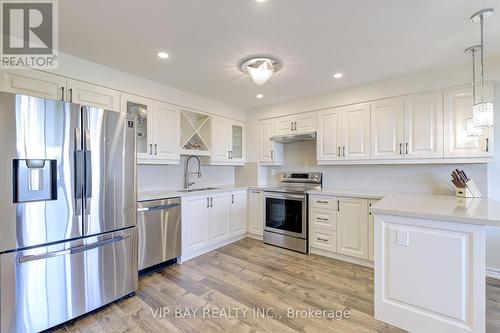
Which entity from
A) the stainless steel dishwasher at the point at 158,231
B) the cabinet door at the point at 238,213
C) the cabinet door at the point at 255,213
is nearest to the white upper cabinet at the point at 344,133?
the cabinet door at the point at 255,213

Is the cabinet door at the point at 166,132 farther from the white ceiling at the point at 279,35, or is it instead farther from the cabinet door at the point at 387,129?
the cabinet door at the point at 387,129

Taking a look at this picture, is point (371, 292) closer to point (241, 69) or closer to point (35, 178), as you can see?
point (241, 69)

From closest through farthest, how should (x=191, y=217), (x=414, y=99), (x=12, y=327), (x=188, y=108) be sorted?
(x=12, y=327) < (x=414, y=99) < (x=191, y=217) < (x=188, y=108)

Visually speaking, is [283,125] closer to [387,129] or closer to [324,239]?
[387,129]

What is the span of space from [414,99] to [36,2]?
3838 millimetres

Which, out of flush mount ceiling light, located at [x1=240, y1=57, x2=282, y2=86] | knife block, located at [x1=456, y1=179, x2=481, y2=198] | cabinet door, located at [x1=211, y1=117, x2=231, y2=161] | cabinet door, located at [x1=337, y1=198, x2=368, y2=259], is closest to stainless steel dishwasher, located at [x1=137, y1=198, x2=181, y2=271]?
cabinet door, located at [x1=211, y1=117, x2=231, y2=161]

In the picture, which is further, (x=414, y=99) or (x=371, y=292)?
(x=414, y=99)

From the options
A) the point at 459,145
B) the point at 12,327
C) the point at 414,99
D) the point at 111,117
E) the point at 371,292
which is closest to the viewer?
the point at 12,327

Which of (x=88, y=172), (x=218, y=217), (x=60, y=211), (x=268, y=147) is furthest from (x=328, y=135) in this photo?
(x=60, y=211)

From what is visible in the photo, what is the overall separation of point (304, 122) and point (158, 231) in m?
2.74

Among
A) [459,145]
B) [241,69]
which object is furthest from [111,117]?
[459,145]

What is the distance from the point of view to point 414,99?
281 centimetres

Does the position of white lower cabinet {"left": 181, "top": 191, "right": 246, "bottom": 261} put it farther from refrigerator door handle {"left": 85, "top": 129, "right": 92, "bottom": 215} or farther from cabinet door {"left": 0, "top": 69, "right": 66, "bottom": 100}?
cabinet door {"left": 0, "top": 69, "right": 66, "bottom": 100}

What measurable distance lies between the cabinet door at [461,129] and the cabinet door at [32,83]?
4.25 meters
